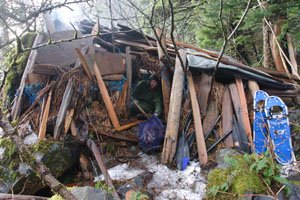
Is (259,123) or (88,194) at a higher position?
(88,194)

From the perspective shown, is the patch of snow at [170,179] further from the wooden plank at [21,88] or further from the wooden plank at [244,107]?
the wooden plank at [21,88]

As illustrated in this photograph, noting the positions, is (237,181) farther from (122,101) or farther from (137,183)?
(122,101)

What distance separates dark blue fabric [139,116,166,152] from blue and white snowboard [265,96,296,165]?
1826 millimetres

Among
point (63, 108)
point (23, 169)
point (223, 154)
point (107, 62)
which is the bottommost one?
point (223, 154)

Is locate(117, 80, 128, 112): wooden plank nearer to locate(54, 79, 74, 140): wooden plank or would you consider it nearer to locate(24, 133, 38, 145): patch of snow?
locate(54, 79, 74, 140): wooden plank

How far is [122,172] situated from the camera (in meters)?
3.97

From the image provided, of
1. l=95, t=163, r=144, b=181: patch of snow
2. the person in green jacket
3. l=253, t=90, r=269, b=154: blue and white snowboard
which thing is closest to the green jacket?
the person in green jacket

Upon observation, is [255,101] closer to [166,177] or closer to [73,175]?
[166,177]

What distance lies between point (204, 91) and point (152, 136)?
A: 4.36 feet

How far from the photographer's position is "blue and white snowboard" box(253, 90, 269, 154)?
4007 millimetres

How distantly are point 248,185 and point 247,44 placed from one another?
21.5 feet

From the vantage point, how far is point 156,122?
449 cm

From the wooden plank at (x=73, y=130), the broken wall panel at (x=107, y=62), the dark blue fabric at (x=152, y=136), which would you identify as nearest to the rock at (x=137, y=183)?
the dark blue fabric at (x=152, y=136)

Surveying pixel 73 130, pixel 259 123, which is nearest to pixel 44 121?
pixel 73 130
